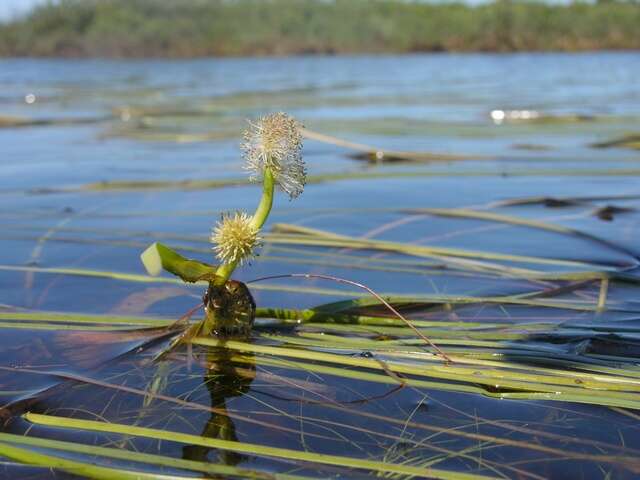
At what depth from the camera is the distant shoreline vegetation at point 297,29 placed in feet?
87.1

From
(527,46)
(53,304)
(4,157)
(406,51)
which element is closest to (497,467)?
(53,304)

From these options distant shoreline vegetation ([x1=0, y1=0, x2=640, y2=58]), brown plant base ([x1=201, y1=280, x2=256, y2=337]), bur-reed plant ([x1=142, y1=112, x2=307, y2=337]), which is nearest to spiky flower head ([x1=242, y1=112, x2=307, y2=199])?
bur-reed plant ([x1=142, y1=112, x2=307, y2=337])

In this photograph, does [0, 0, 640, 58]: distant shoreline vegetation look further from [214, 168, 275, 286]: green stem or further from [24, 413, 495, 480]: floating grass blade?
[24, 413, 495, 480]: floating grass blade

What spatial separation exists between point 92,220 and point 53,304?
117cm

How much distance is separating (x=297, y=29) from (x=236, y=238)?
31.1 m

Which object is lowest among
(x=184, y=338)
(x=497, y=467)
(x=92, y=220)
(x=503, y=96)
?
(x=497, y=467)

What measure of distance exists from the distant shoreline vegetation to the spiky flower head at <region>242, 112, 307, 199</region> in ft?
86.3

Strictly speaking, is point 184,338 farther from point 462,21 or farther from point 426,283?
point 462,21

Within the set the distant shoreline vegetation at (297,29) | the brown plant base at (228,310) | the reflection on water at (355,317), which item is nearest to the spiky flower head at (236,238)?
the brown plant base at (228,310)

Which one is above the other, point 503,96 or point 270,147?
point 503,96

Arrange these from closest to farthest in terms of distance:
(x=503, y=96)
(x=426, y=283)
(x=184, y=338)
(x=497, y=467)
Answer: (x=497, y=467) → (x=184, y=338) → (x=426, y=283) → (x=503, y=96)

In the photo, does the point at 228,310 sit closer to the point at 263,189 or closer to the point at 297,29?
the point at 263,189

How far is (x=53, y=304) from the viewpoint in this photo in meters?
2.17

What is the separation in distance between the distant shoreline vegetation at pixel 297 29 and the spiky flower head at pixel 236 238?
26372 millimetres
